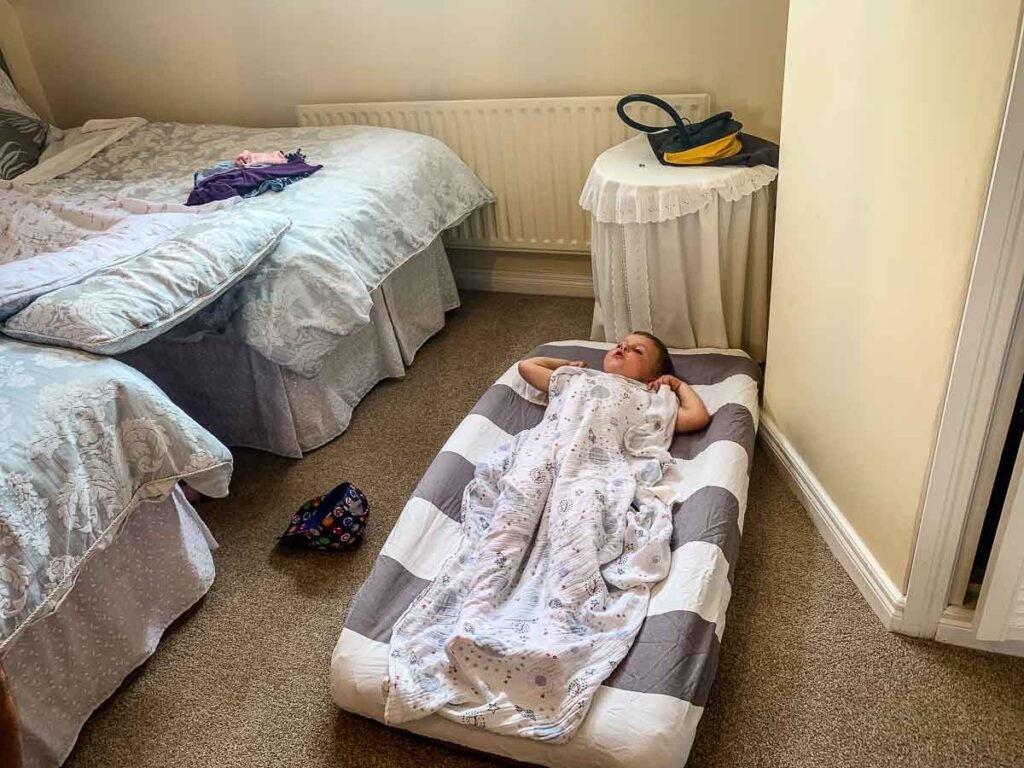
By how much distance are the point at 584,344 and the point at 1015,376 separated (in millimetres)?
1270

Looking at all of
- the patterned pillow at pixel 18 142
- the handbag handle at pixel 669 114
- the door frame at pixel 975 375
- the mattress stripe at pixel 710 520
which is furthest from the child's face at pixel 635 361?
the patterned pillow at pixel 18 142

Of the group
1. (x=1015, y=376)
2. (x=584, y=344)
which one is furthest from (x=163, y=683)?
(x=1015, y=376)

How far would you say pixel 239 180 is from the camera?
2.42 m

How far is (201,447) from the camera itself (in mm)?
1662

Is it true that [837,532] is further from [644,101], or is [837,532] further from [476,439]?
[644,101]

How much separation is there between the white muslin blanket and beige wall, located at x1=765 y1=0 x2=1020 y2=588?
39 centimetres

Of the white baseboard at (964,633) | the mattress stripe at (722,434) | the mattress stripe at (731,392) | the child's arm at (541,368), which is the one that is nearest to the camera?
the white baseboard at (964,633)

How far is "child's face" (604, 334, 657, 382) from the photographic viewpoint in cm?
208

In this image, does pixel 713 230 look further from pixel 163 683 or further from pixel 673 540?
pixel 163 683

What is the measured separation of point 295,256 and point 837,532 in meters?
1.46

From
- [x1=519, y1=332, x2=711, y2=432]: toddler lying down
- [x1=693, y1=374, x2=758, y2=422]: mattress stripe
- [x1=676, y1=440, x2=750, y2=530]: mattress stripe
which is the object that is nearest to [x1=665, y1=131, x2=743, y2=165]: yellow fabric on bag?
[x1=519, y1=332, x2=711, y2=432]: toddler lying down

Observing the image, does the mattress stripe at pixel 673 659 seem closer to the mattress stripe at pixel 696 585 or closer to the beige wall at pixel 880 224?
the mattress stripe at pixel 696 585

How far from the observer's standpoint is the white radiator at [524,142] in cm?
264

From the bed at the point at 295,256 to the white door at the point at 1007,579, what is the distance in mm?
1521
